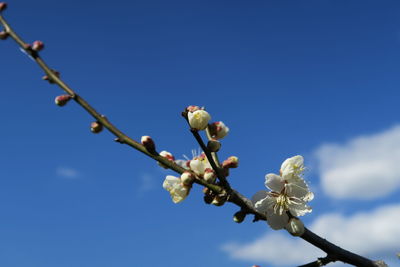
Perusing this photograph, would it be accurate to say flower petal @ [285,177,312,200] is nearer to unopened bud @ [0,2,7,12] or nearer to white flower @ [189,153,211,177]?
white flower @ [189,153,211,177]

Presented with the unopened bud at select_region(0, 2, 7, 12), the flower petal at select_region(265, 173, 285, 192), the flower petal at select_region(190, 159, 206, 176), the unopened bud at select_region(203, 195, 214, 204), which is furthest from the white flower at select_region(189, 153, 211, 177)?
the unopened bud at select_region(0, 2, 7, 12)

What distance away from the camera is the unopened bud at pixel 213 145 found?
195 cm

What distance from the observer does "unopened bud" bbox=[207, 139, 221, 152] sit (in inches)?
76.7

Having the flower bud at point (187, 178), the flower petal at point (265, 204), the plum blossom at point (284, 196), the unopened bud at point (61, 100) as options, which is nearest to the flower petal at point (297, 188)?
the plum blossom at point (284, 196)

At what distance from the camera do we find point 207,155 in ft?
5.98

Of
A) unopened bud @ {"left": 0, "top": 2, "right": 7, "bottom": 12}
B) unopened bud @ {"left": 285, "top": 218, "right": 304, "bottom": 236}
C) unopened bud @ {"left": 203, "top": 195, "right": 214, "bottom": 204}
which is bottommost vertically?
unopened bud @ {"left": 285, "top": 218, "right": 304, "bottom": 236}

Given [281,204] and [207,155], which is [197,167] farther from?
[281,204]

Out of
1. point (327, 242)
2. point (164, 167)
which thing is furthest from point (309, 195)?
point (164, 167)

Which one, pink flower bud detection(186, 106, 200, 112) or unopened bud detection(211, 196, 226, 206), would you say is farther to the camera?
pink flower bud detection(186, 106, 200, 112)

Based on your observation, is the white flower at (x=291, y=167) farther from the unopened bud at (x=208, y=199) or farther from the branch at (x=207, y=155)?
the unopened bud at (x=208, y=199)

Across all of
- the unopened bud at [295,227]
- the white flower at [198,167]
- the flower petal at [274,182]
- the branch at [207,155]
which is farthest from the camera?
the flower petal at [274,182]

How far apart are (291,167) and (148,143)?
32.8 inches

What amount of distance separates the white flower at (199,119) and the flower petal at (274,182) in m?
0.44

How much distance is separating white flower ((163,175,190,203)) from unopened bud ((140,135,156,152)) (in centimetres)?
32
